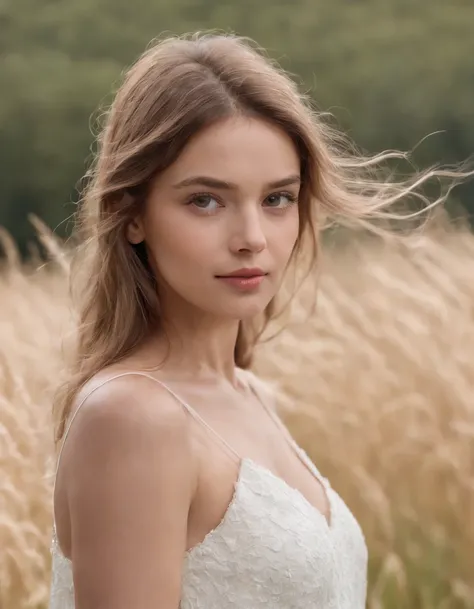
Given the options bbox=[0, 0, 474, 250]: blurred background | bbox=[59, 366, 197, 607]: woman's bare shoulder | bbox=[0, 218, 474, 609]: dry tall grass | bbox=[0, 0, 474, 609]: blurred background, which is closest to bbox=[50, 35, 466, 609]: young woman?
bbox=[59, 366, 197, 607]: woman's bare shoulder

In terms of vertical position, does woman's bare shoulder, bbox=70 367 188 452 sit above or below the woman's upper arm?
above

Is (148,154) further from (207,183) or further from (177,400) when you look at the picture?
(177,400)

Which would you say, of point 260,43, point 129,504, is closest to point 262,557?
point 129,504

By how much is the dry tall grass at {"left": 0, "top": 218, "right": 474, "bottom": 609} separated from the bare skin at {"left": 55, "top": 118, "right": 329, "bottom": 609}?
0.78 m

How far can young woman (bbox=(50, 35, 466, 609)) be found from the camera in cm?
122

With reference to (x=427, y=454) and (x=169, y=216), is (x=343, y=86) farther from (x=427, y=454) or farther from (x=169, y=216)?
(x=169, y=216)

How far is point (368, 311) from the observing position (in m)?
2.89

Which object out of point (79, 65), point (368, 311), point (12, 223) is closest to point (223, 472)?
point (368, 311)

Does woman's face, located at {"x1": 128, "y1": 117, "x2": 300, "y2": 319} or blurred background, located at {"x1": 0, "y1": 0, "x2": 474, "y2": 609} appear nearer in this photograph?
woman's face, located at {"x1": 128, "y1": 117, "x2": 300, "y2": 319}

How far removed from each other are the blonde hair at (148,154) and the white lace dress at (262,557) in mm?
183

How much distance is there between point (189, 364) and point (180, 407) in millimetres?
158

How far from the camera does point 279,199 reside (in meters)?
1.39

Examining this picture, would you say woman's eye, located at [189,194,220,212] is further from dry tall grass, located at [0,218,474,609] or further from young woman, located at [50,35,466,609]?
dry tall grass, located at [0,218,474,609]

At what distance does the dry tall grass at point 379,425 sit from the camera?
2.28 m
